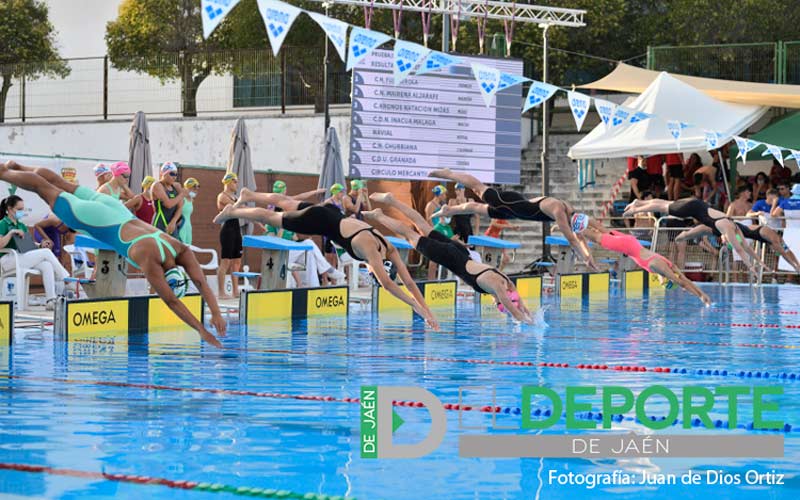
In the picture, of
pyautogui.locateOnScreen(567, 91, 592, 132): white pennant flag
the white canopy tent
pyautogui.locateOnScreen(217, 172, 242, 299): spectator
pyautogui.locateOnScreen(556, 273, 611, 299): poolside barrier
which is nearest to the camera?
pyautogui.locateOnScreen(567, 91, 592, 132): white pennant flag

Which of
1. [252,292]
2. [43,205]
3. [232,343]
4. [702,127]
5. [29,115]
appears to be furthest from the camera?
[29,115]

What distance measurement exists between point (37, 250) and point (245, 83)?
16845 mm

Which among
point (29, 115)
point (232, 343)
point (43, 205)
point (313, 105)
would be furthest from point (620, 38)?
point (232, 343)

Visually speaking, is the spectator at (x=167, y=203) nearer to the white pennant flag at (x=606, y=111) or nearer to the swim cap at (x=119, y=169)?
the swim cap at (x=119, y=169)

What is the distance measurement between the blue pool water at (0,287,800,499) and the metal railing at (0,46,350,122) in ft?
49.4

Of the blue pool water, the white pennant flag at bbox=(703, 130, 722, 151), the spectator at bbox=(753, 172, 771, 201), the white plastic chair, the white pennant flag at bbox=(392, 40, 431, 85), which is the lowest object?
the blue pool water

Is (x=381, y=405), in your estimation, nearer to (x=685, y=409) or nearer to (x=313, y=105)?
(x=685, y=409)

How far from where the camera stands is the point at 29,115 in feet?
100

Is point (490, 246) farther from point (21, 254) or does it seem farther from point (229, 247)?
point (21, 254)

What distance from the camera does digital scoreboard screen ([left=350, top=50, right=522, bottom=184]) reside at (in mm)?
20406

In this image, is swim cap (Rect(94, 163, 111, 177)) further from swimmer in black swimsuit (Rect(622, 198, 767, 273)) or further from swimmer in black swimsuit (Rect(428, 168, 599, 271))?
swimmer in black swimsuit (Rect(622, 198, 767, 273))

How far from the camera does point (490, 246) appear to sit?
1842 cm

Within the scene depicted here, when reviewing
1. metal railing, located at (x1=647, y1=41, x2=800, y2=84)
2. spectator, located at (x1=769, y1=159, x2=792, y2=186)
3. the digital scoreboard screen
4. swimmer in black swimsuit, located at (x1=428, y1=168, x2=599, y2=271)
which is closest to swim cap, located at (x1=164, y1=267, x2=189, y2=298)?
swimmer in black swimsuit, located at (x1=428, y1=168, x2=599, y2=271)

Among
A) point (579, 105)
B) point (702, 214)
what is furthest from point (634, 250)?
point (702, 214)
